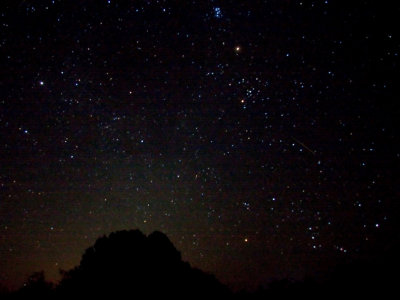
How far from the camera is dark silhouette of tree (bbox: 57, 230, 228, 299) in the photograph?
12.1m

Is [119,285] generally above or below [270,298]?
above

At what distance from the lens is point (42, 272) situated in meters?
17.4

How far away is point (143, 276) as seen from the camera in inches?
497

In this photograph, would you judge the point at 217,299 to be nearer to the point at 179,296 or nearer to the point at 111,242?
the point at 179,296

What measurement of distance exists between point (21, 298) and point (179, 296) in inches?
258

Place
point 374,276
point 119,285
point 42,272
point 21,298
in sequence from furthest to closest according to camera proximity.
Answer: point 42,272, point 374,276, point 21,298, point 119,285

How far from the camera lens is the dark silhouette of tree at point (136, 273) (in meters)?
12.1

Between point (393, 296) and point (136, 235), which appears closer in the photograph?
point (393, 296)

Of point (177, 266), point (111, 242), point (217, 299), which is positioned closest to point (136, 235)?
point (111, 242)

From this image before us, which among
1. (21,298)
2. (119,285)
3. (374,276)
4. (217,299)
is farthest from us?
(374,276)

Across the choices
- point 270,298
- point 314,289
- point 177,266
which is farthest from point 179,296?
point 314,289

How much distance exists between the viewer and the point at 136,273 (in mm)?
12648

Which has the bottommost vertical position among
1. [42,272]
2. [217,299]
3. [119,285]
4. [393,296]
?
[393,296]

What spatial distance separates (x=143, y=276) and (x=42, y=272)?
738 cm
